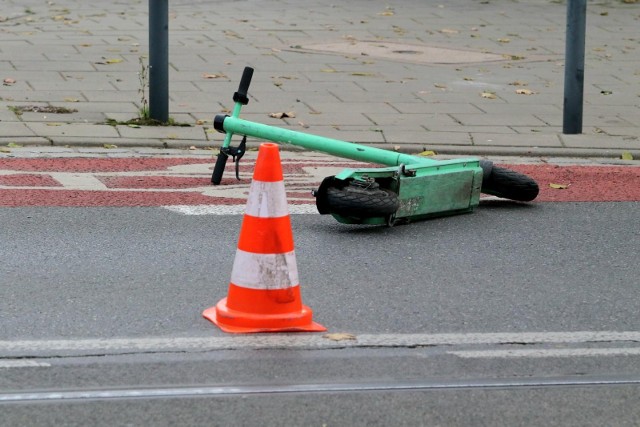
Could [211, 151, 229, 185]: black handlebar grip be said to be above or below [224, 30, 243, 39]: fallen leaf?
above

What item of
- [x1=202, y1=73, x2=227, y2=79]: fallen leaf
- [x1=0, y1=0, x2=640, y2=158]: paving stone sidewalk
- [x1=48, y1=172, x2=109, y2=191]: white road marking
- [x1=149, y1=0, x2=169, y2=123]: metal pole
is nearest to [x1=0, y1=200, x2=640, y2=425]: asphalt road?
[x1=48, y1=172, x2=109, y2=191]: white road marking

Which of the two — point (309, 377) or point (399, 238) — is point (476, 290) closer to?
point (399, 238)

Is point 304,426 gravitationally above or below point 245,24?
above

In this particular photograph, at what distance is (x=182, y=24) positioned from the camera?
16266 millimetres

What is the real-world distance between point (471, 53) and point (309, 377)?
10.3 metres

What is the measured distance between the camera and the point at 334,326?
5160mm

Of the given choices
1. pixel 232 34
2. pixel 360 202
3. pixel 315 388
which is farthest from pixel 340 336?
pixel 232 34

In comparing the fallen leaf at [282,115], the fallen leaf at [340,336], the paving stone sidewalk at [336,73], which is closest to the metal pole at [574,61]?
the paving stone sidewalk at [336,73]

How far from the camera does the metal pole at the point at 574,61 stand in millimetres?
9984

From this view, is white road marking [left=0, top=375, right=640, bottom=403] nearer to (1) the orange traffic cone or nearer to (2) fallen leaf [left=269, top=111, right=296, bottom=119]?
(1) the orange traffic cone

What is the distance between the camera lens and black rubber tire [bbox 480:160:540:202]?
7.50 meters

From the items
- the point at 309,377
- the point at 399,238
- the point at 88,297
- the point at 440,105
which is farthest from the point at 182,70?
the point at 309,377

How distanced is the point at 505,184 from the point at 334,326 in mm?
2656

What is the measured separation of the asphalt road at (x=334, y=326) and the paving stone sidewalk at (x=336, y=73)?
8.79 ft
